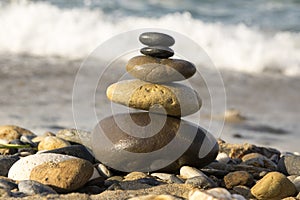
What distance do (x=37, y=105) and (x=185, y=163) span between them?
4195mm

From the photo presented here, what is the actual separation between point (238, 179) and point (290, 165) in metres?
0.68

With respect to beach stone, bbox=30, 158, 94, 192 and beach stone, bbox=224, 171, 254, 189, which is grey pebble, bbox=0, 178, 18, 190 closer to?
beach stone, bbox=30, 158, 94, 192

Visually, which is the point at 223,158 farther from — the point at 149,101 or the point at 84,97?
the point at 84,97

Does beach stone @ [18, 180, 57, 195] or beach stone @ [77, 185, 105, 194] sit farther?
beach stone @ [77, 185, 105, 194]

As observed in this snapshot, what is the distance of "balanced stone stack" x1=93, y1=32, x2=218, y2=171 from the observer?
13.2 feet

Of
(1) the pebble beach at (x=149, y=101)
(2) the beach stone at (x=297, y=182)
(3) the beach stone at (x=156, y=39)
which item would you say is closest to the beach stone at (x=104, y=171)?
(1) the pebble beach at (x=149, y=101)

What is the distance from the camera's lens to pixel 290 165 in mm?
4512

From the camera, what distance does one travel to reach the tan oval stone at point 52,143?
4504 millimetres

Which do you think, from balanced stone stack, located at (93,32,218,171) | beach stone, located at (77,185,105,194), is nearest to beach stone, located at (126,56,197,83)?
balanced stone stack, located at (93,32,218,171)

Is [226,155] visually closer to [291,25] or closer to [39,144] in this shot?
[39,144]

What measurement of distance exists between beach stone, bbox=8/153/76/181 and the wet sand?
9.13ft

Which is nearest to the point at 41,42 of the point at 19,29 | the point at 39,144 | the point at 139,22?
the point at 19,29

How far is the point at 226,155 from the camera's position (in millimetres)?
4859

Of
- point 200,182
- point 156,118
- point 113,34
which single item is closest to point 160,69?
point 156,118
